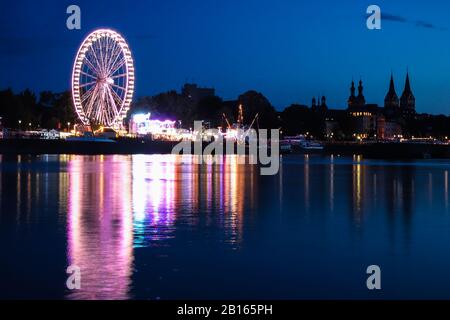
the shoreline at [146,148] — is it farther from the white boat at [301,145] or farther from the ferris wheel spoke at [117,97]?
the ferris wheel spoke at [117,97]

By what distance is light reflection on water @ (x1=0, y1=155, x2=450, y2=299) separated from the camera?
1416 centimetres

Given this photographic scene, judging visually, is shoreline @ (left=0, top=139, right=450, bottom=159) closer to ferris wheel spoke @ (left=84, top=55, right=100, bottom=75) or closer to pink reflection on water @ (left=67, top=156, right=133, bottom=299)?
ferris wheel spoke @ (left=84, top=55, right=100, bottom=75)

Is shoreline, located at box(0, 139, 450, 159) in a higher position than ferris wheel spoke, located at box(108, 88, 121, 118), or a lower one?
lower

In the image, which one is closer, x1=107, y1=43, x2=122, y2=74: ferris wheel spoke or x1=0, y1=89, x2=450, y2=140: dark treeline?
x1=107, y1=43, x2=122, y2=74: ferris wheel spoke

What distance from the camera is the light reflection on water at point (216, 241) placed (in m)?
14.2

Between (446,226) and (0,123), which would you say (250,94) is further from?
(446,226)

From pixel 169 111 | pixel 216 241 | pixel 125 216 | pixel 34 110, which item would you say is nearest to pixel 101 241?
pixel 216 241

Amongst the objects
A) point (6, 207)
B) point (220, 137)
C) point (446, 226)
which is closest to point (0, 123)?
point (220, 137)

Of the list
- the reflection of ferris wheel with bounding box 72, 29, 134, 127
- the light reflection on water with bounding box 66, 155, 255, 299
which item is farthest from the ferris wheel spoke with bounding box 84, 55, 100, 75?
the light reflection on water with bounding box 66, 155, 255, 299

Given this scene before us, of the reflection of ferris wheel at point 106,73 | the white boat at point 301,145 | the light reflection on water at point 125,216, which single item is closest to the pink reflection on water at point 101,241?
the light reflection on water at point 125,216

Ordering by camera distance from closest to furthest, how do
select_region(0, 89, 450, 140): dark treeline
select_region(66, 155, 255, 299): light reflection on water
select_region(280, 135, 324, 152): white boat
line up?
select_region(66, 155, 255, 299): light reflection on water < select_region(0, 89, 450, 140): dark treeline < select_region(280, 135, 324, 152): white boat

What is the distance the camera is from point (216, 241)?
19.6 m

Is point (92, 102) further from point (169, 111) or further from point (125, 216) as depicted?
→ point (125, 216)

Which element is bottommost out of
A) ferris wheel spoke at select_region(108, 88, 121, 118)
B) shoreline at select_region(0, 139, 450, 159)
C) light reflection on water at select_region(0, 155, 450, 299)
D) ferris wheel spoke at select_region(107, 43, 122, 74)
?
light reflection on water at select_region(0, 155, 450, 299)
